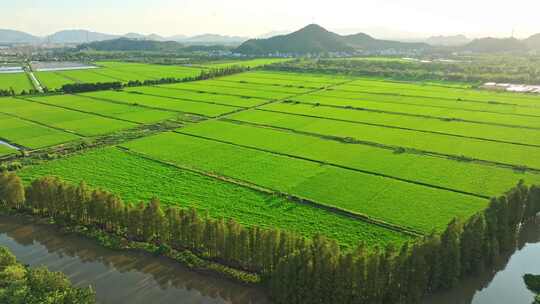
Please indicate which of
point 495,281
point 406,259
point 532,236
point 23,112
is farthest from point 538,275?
point 23,112

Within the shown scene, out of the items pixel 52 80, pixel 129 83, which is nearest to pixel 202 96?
pixel 129 83

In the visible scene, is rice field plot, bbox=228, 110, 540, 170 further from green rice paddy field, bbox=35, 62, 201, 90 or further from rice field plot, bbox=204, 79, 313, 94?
green rice paddy field, bbox=35, 62, 201, 90

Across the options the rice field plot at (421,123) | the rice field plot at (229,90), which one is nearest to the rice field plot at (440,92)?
the rice field plot at (229,90)

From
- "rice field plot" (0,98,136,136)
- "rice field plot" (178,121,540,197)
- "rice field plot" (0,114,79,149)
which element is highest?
"rice field plot" (0,98,136,136)

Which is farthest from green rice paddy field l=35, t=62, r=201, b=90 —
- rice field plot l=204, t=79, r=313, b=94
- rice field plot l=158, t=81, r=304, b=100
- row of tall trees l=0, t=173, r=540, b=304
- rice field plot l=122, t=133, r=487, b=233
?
row of tall trees l=0, t=173, r=540, b=304

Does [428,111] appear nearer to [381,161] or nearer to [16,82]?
[381,161]

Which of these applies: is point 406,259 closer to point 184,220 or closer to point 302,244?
point 302,244
